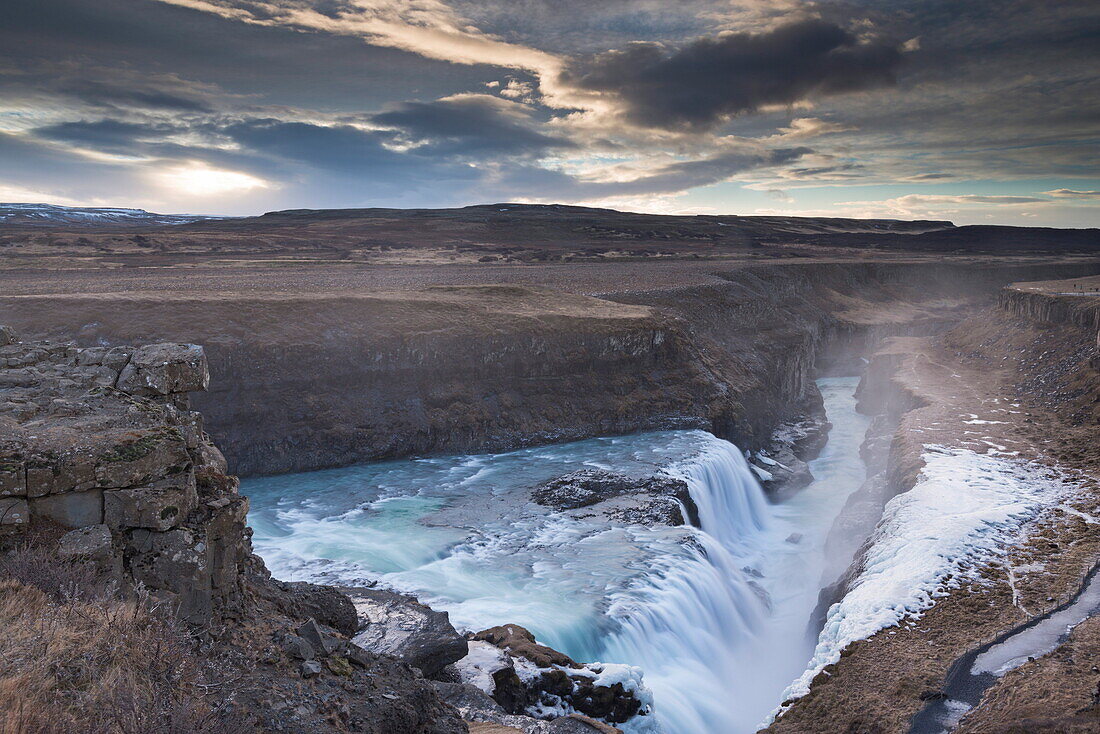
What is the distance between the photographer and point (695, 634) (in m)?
18.7

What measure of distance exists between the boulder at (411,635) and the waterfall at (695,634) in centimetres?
510

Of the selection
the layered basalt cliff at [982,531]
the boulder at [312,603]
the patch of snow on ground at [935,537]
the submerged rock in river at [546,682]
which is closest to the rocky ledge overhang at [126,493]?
the boulder at [312,603]

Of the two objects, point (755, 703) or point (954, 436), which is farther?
point (954, 436)

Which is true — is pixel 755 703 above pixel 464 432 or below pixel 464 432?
below

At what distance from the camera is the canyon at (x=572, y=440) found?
27.0 feet

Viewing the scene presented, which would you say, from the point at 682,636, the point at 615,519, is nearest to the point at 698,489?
the point at 615,519

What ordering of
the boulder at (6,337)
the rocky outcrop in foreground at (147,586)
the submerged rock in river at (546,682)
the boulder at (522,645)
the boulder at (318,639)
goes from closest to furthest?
the rocky outcrop in foreground at (147,586) < the boulder at (318,639) < the boulder at (6,337) < the submerged rock in river at (546,682) < the boulder at (522,645)

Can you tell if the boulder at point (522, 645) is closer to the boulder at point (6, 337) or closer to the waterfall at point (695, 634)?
the waterfall at point (695, 634)

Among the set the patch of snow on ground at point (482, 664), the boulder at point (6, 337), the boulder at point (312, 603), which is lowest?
the patch of snow on ground at point (482, 664)

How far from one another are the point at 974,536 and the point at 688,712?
989 cm

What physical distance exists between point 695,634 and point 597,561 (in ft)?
11.7

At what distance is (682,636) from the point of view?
18.2 meters

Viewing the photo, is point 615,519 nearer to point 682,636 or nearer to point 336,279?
point 682,636

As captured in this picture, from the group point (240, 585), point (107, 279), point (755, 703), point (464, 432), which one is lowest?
point (755, 703)
